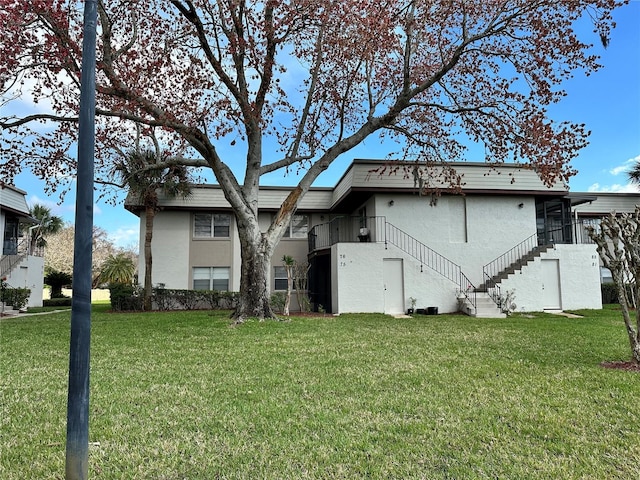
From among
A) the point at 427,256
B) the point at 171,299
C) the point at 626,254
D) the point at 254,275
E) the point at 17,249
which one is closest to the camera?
the point at 626,254

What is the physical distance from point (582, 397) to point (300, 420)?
304 centimetres

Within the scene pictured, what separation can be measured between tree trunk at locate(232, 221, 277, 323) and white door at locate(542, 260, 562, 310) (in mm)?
11143

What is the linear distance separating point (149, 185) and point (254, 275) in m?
7.61

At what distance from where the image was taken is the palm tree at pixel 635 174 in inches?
865

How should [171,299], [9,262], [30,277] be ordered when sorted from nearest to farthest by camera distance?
1. [171,299]
2. [9,262]
3. [30,277]

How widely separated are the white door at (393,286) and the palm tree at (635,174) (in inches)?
603

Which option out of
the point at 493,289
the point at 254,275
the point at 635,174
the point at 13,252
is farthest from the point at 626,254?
the point at 13,252

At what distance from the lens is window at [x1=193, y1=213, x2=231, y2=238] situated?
20203mm

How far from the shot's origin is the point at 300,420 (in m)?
3.69

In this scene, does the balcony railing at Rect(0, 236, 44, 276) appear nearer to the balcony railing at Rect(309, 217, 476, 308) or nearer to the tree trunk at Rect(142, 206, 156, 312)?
the tree trunk at Rect(142, 206, 156, 312)

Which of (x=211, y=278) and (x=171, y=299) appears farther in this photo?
(x=211, y=278)

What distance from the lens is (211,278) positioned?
20078 millimetres

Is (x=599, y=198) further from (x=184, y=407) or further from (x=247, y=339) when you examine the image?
(x=184, y=407)

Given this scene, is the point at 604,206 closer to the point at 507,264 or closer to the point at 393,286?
the point at 507,264
